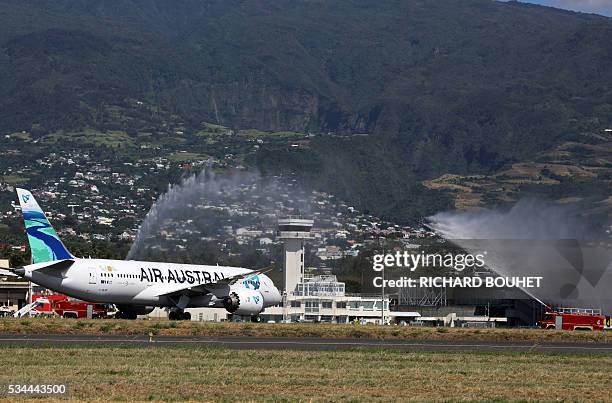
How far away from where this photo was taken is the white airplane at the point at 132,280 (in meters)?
79.2

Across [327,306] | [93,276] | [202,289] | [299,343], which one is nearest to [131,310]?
[202,289]

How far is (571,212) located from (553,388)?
140712 mm

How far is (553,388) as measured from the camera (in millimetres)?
39688

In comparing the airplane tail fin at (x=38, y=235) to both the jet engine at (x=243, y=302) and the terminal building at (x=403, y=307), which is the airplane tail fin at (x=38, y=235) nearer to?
the jet engine at (x=243, y=302)

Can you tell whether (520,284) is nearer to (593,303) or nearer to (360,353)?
(593,303)

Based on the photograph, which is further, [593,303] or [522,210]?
[522,210]

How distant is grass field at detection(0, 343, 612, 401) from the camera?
3712 cm

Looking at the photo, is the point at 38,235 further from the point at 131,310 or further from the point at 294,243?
the point at 294,243

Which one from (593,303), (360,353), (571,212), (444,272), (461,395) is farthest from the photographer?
(571,212)

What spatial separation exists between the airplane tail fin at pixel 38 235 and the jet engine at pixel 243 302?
1262 cm

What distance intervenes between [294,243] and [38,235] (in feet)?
227

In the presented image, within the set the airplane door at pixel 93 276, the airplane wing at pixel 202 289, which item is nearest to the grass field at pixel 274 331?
the airplane door at pixel 93 276

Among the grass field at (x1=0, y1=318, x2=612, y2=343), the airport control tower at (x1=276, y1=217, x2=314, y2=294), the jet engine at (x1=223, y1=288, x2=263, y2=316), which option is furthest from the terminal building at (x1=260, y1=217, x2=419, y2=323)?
the grass field at (x1=0, y1=318, x2=612, y2=343)

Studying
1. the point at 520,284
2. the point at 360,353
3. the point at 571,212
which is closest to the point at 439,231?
the point at 520,284
